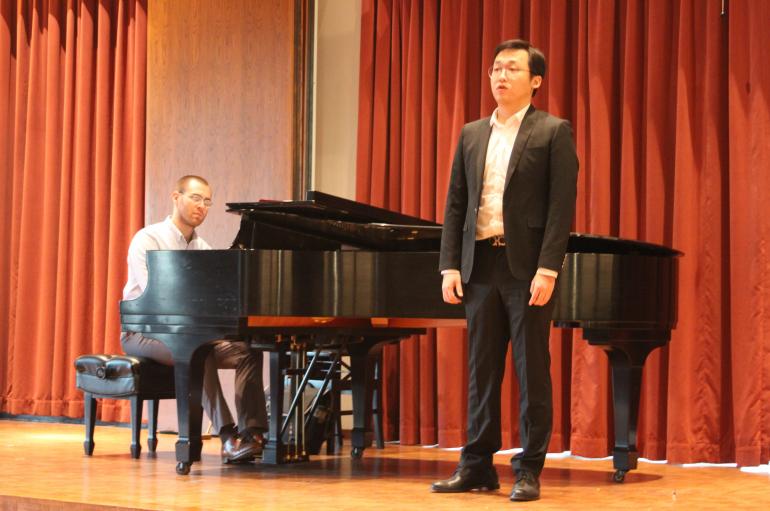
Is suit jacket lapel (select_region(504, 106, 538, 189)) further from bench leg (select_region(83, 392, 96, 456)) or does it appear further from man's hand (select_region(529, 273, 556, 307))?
bench leg (select_region(83, 392, 96, 456))

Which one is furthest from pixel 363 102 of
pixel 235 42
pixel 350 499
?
pixel 350 499

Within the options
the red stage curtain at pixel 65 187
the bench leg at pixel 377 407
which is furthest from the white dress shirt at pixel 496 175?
the red stage curtain at pixel 65 187

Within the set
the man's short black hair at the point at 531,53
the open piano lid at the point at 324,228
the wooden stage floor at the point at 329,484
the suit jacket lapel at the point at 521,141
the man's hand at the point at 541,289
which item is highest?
the man's short black hair at the point at 531,53

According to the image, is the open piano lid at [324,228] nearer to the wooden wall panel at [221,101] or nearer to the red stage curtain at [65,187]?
the wooden wall panel at [221,101]

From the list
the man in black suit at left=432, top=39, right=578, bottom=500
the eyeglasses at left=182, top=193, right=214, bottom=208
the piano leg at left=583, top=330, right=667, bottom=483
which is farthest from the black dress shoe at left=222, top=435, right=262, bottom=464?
the piano leg at left=583, top=330, right=667, bottom=483

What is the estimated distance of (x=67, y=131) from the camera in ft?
23.0

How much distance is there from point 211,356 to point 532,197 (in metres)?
1.94

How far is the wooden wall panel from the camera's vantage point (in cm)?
614

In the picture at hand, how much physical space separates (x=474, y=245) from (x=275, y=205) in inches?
36.1

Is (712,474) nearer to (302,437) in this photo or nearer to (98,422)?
(302,437)

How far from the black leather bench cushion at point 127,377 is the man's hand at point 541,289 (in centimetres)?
212

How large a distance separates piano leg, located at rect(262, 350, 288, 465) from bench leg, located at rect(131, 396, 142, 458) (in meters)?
0.68

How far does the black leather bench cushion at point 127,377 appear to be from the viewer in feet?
16.0

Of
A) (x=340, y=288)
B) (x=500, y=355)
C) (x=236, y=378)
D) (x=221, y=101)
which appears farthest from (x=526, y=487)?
(x=221, y=101)
